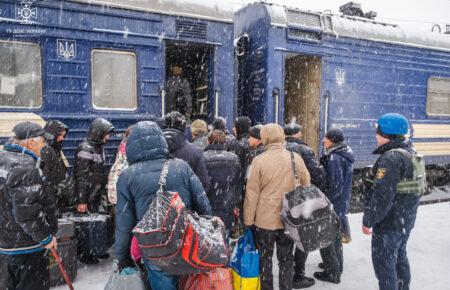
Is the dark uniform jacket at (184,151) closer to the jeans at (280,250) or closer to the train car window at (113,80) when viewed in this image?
the jeans at (280,250)

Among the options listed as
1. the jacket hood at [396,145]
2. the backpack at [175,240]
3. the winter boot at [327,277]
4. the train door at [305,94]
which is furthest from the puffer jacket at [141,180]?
the train door at [305,94]

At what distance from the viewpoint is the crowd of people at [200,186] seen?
2.32 meters

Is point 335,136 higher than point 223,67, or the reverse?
point 223,67

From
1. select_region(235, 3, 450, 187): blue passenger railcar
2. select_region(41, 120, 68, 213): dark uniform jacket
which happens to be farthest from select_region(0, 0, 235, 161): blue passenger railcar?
select_region(235, 3, 450, 187): blue passenger railcar

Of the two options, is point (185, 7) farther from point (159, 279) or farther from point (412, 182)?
point (159, 279)

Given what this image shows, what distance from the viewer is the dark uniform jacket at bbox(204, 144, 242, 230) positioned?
3.62 metres

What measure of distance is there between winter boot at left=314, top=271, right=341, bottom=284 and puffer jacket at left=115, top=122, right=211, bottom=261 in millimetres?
2181

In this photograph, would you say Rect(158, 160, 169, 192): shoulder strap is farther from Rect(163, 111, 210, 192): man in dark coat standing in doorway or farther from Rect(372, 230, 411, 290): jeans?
Rect(372, 230, 411, 290): jeans

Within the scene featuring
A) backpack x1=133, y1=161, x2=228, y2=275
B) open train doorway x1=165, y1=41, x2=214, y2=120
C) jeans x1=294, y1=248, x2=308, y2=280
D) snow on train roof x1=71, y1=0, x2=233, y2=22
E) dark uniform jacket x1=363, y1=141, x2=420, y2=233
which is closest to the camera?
backpack x1=133, y1=161, x2=228, y2=275

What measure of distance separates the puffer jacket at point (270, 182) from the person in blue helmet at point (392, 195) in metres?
0.67

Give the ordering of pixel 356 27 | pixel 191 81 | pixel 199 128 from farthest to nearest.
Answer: pixel 356 27, pixel 191 81, pixel 199 128

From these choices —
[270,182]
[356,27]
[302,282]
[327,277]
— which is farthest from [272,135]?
[356,27]

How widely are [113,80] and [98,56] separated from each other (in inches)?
13.4

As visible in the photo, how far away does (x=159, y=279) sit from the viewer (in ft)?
7.23
